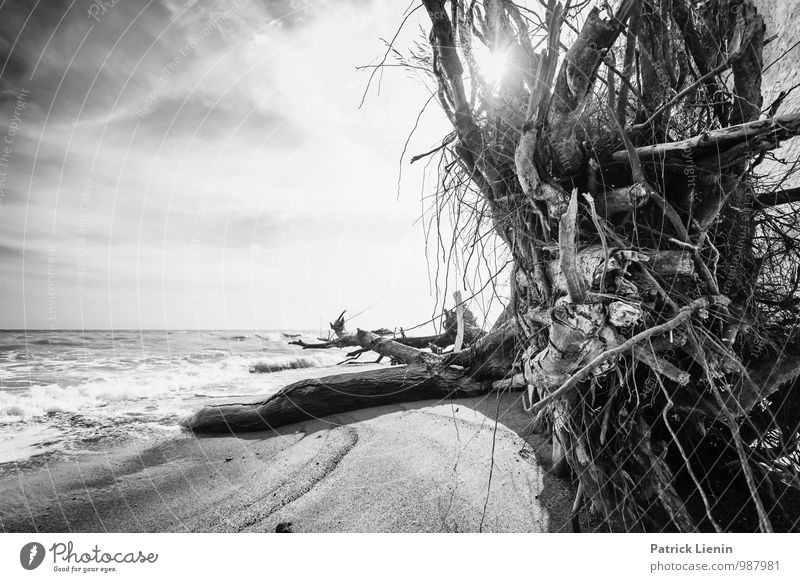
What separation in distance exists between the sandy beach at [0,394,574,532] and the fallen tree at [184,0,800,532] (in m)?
0.41

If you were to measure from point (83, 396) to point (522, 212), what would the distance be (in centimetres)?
661

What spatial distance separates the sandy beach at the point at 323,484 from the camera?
1.78 m

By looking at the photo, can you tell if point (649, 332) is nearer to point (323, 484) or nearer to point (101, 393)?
point (323, 484)

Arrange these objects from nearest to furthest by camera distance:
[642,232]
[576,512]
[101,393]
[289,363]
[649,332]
A: [649,332] → [642,232] → [576,512] → [101,393] → [289,363]

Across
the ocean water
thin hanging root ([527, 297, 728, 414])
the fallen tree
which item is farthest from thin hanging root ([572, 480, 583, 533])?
the ocean water

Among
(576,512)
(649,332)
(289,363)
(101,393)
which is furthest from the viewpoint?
(289,363)

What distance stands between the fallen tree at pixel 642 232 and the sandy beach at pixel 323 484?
16.1 inches

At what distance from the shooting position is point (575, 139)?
142 cm

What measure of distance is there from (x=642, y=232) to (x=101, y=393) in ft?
23.2

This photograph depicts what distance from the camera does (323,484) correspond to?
209 centimetres

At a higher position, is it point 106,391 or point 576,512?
point 106,391

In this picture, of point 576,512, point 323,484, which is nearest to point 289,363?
point 323,484

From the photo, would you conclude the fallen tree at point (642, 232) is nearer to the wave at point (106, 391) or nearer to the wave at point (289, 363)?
the wave at point (106, 391)
